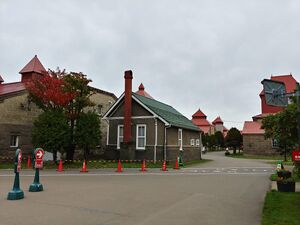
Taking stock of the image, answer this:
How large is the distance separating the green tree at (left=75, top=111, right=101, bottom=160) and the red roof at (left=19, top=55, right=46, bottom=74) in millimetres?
14346

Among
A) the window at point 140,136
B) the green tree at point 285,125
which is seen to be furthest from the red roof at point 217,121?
the green tree at point 285,125

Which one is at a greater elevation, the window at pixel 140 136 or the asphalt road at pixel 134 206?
the window at pixel 140 136

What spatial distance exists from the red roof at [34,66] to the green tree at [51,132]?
13845 millimetres

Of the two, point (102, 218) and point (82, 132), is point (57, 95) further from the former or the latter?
point (102, 218)

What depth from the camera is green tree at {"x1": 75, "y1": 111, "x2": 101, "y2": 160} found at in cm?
2452

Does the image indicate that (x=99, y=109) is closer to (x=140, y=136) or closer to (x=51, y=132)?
(x=140, y=136)

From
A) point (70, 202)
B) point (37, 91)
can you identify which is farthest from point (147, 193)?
point (37, 91)

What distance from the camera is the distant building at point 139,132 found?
1038 inches

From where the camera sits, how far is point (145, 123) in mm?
27078

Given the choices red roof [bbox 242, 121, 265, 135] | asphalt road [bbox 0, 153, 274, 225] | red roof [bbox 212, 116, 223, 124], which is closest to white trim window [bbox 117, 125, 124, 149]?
asphalt road [bbox 0, 153, 274, 225]

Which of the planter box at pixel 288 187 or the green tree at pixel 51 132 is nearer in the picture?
the planter box at pixel 288 187

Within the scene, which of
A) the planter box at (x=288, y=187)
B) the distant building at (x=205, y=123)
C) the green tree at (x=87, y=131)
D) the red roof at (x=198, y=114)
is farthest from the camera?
the red roof at (x=198, y=114)

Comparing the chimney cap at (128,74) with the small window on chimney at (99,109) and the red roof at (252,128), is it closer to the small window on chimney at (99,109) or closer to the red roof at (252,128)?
the small window on chimney at (99,109)

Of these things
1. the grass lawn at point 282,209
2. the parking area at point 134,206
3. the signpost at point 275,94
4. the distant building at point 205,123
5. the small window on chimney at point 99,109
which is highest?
the distant building at point 205,123
